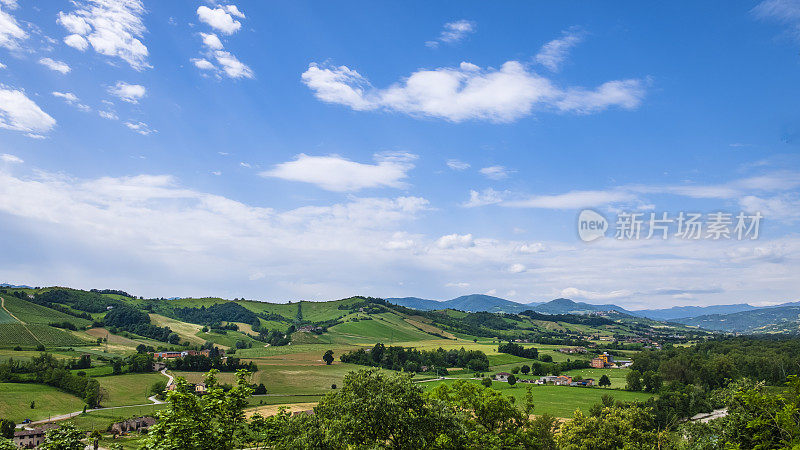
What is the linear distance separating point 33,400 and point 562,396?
118m

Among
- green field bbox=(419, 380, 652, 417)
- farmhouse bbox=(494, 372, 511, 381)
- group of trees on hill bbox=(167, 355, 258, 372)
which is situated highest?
group of trees on hill bbox=(167, 355, 258, 372)

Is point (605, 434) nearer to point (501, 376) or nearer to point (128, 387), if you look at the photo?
point (501, 376)

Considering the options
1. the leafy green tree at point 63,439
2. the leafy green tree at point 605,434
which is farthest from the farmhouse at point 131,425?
the leafy green tree at point 63,439

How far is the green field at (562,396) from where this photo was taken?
93.9 metres

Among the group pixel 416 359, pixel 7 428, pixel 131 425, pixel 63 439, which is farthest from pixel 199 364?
pixel 63 439

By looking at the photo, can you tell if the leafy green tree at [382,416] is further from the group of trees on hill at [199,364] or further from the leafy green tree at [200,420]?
the group of trees on hill at [199,364]

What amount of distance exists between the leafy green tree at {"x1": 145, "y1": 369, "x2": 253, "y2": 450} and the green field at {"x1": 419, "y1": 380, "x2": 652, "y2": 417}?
81.1 meters

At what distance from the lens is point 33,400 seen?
9525cm

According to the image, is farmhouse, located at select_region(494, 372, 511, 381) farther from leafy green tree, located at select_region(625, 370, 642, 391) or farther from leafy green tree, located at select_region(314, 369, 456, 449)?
leafy green tree, located at select_region(314, 369, 456, 449)

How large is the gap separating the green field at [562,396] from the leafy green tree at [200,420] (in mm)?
81071

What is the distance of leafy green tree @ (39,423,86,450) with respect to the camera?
48.7ft

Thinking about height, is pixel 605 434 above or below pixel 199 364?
above

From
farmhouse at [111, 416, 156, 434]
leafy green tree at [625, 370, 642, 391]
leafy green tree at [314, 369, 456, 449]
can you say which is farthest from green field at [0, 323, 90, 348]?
leafy green tree at [625, 370, 642, 391]

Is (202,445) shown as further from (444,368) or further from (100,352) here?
(100,352)
